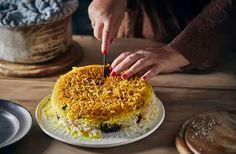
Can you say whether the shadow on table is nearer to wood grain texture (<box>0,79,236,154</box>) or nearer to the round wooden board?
wood grain texture (<box>0,79,236,154</box>)

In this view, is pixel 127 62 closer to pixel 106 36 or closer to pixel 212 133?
pixel 106 36

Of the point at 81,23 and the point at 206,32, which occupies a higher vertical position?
the point at 206,32

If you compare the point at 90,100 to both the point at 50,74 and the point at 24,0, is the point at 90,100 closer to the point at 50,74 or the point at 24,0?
the point at 50,74

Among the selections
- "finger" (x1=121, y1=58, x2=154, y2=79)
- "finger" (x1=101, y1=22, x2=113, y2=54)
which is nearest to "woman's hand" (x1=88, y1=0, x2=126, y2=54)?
"finger" (x1=101, y1=22, x2=113, y2=54)

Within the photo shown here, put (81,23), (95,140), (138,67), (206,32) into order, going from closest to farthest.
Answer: (95,140) → (138,67) → (206,32) → (81,23)

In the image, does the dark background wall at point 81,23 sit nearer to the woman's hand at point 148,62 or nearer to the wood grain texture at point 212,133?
the woman's hand at point 148,62

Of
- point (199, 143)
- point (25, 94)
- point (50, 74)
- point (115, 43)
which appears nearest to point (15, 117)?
point (25, 94)

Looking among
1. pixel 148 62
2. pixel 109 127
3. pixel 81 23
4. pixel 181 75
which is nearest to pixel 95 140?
pixel 109 127
